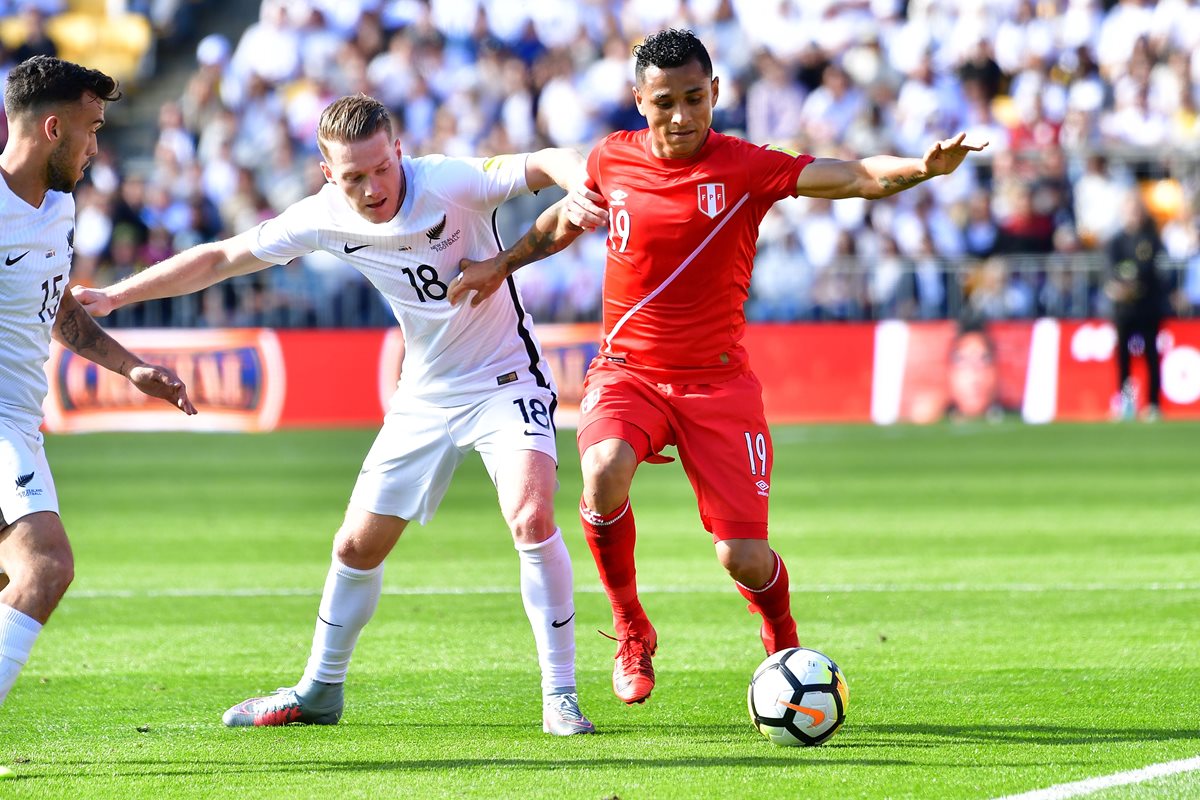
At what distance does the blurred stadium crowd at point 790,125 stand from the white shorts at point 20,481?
1597 cm

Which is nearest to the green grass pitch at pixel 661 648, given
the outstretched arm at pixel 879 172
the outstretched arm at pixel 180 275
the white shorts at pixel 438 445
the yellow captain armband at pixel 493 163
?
the white shorts at pixel 438 445

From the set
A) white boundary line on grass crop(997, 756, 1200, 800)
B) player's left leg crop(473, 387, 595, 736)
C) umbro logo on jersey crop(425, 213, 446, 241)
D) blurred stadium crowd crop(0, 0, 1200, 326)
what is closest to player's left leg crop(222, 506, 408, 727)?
player's left leg crop(473, 387, 595, 736)

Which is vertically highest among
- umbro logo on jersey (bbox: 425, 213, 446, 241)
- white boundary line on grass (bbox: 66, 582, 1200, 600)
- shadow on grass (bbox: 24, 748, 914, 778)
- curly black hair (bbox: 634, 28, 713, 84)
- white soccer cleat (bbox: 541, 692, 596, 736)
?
curly black hair (bbox: 634, 28, 713, 84)

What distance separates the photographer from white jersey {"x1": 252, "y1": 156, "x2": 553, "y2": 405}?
653 cm

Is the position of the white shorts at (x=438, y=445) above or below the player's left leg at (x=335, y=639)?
above

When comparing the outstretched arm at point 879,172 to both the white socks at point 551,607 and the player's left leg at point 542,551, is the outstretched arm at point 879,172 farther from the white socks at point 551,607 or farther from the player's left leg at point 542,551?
the white socks at point 551,607

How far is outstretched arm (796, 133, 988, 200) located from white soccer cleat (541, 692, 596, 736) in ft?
6.64

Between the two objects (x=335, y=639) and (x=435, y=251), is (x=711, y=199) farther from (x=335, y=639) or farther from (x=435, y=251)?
(x=335, y=639)

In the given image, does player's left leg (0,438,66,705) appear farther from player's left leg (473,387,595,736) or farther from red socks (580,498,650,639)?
red socks (580,498,650,639)

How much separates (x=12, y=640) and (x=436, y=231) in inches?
84.7

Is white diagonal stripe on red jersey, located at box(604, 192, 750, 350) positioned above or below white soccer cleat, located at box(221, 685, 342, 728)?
above

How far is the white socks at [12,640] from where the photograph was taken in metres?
5.35

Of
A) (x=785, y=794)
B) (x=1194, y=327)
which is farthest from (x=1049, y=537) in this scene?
(x=1194, y=327)

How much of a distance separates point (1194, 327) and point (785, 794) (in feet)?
54.5
